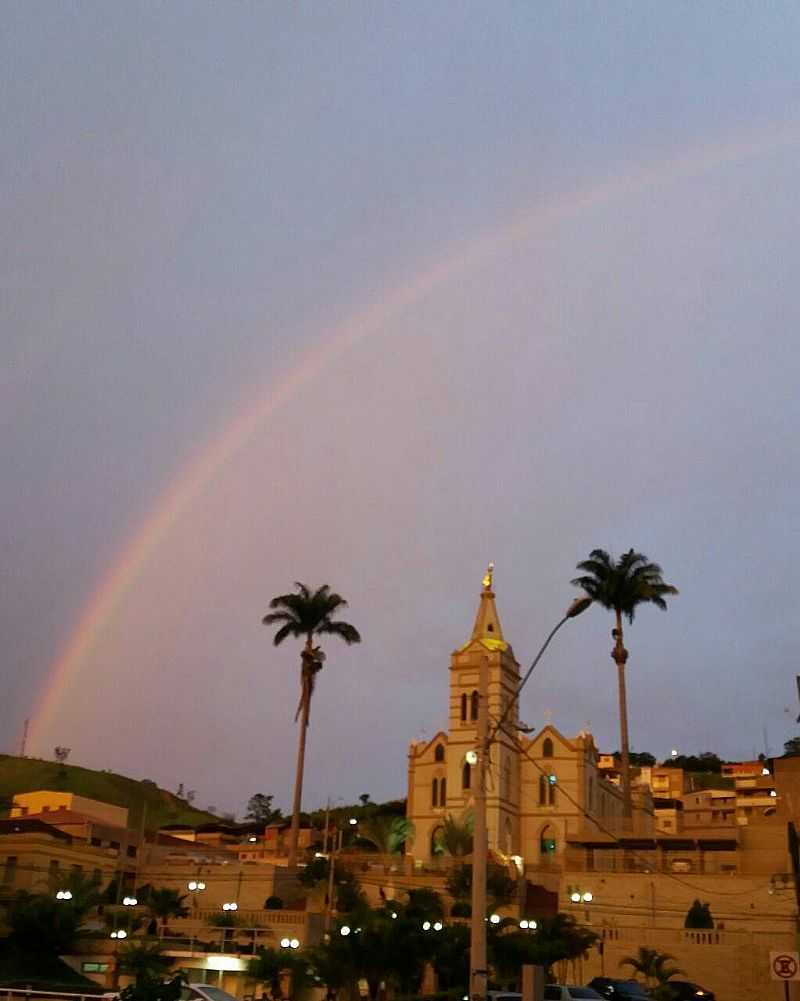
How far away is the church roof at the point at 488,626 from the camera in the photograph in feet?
297

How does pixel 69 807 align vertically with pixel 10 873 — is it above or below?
above

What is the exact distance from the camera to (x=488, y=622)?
9238cm

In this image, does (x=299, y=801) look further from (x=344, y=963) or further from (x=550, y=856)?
(x=344, y=963)

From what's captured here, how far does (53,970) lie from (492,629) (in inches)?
2037

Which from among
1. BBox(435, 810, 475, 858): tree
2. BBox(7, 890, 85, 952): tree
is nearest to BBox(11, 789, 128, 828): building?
BBox(435, 810, 475, 858): tree

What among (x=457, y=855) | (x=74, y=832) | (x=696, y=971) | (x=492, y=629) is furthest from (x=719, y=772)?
(x=696, y=971)

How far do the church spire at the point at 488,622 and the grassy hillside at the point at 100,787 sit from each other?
64337mm

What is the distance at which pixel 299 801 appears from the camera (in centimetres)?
6862

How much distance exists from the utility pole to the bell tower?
2360 inches

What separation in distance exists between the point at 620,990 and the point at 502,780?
4623 cm

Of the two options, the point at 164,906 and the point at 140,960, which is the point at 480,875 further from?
the point at 164,906

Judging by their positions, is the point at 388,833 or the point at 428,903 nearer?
the point at 428,903

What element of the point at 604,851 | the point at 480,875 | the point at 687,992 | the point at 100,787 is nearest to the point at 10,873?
the point at 604,851

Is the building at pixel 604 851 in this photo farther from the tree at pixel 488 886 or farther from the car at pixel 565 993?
the car at pixel 565 993
